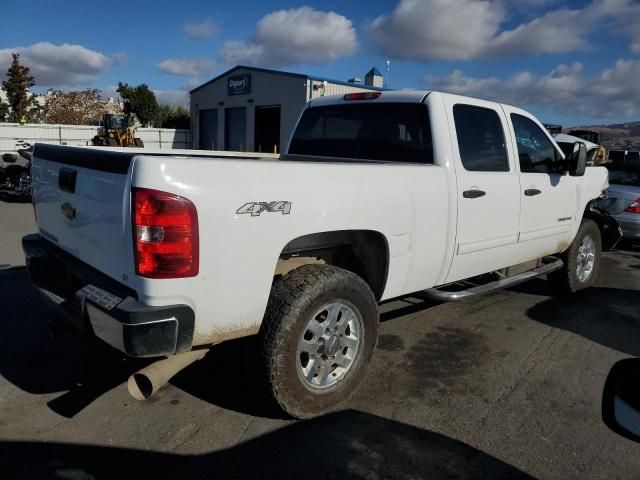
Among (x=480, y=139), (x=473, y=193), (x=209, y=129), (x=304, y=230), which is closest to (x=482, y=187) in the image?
(x=473, y=193)

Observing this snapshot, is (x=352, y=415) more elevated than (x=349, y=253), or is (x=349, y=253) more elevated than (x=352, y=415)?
(x=349, y=253)

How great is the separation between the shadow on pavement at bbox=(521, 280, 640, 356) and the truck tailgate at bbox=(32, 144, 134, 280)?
4.18 meters

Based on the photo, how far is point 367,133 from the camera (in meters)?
4.44

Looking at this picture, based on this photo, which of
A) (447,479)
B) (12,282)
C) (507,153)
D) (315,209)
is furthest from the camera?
(12,282)

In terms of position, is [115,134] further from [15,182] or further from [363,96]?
[363,96]

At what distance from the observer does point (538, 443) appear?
9.82ft

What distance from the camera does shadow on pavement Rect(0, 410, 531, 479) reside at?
8.66 feet

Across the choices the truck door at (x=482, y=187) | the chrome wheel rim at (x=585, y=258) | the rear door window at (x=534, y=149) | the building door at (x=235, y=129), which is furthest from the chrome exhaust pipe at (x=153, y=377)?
the building door at (x=235, y=129)

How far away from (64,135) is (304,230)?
2289 centimetres

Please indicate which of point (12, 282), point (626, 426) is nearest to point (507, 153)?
point (626, 426)

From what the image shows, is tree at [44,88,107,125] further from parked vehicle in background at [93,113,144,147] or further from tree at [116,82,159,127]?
parked vehicle in background at [93,113,144,147]

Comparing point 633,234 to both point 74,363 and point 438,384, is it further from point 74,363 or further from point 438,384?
point 74,363

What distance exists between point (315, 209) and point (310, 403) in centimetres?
118

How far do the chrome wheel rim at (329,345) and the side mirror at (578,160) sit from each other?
9.71 ft
